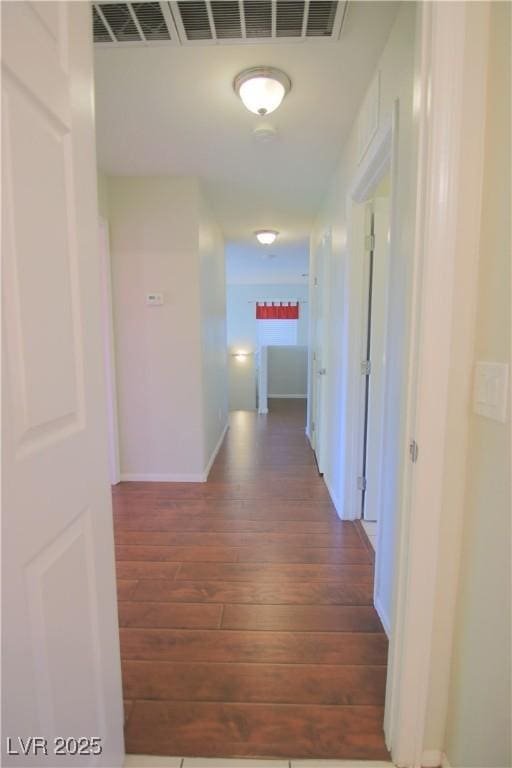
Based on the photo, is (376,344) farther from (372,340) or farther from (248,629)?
(248,629)

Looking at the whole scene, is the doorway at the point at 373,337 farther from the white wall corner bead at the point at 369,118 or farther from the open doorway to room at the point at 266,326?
the open doorway to room at the point at 266,326

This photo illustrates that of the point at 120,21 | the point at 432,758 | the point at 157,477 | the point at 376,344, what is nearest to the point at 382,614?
the point at 432,758

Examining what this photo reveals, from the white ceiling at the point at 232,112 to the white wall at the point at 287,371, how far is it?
392 centimetres

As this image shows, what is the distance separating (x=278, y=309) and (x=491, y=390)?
717 centimetres

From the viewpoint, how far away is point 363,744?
1.11 metres

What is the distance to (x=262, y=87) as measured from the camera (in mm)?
1691

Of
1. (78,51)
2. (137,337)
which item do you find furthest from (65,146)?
(137,337)

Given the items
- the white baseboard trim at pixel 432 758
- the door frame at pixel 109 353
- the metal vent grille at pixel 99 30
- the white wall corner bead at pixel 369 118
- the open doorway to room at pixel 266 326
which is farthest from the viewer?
the open doorway to room at pixel 266 326

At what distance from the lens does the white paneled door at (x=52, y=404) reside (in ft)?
1.96

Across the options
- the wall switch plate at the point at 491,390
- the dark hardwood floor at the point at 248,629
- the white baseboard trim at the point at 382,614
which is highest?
the wall switch plate at the point at 491,390

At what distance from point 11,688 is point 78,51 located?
1271 millimetres

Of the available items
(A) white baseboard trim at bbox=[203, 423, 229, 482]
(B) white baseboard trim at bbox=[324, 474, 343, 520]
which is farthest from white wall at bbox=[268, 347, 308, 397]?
(B) white baseboard trim at bbox=[324, 474, 343, 520]

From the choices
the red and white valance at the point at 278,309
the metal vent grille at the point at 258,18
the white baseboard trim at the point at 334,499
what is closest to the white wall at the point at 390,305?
the white baseboard trim at the point at 334,499

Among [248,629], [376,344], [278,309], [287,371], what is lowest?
[248,629]
